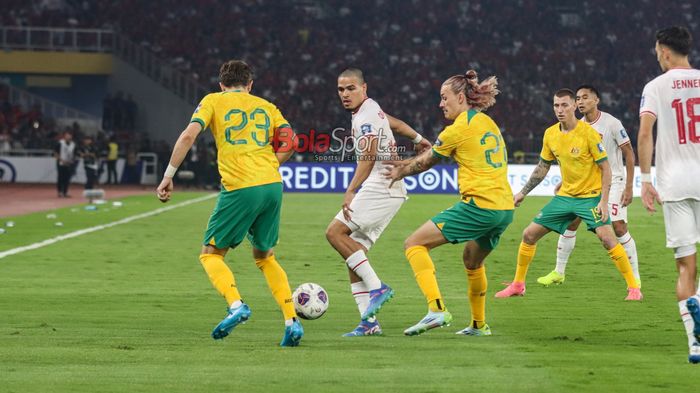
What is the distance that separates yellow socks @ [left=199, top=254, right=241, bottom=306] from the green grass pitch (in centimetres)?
38

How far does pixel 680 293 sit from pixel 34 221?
1752 centimetres

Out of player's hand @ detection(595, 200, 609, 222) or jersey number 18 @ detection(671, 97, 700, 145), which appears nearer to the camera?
jersey number 18 @ detection(671, 97, 700, 145)

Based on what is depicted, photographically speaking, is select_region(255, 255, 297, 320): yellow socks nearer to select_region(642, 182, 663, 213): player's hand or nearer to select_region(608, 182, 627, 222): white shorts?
select_region(642, 182, 663, 213): player's hand

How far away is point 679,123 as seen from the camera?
301 inches

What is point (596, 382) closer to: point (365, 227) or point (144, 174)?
point (365, 227)

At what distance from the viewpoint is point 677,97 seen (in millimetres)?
7617

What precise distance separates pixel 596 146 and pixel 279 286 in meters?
4.70

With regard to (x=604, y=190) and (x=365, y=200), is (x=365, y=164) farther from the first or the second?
(x=604, y=190)

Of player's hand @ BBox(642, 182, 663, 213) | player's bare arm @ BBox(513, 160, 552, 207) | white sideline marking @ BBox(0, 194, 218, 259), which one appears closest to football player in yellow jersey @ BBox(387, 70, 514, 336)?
player's hand @ BBox(642, 182, 663, 213)

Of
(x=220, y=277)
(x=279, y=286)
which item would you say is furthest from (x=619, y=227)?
(x=220, y=277)

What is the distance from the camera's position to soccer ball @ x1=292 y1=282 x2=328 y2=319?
361 inches

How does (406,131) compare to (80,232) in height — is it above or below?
above

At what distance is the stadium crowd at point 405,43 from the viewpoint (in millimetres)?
49500

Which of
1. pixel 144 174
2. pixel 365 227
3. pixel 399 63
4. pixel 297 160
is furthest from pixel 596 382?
pixel 399 63
